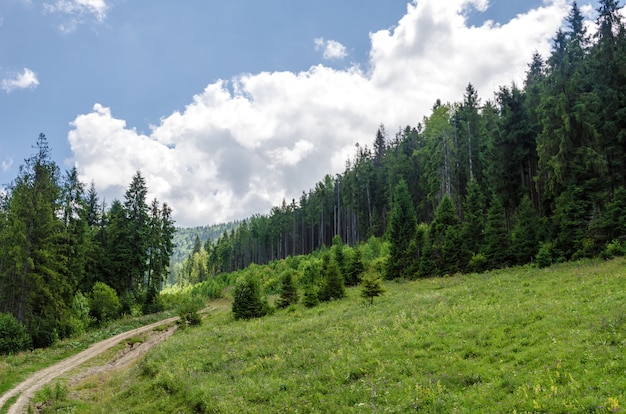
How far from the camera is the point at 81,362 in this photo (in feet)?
87.3

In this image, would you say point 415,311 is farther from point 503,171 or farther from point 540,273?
point 503,171

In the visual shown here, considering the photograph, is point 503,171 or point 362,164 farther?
point 362,164

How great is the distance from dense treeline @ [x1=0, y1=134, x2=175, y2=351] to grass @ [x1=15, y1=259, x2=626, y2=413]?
15.0 m

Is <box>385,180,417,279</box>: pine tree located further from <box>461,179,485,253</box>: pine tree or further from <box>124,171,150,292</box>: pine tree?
<box>124,171,150,292</box>: pine tree

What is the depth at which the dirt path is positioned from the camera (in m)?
18.6

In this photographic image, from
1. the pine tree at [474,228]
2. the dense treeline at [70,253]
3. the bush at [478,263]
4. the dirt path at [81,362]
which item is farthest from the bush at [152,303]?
the bush at [478,263]

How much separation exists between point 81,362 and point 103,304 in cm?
1832

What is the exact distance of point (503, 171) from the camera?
3888cm

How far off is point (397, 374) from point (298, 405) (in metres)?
3.32

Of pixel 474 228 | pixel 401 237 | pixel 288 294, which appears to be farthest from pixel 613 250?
pixel 288 294

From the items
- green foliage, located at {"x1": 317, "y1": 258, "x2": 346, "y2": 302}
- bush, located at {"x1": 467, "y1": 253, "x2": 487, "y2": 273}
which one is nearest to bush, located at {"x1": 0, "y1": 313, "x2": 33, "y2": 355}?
green foliage, located at {"x1": 317, "y1": 258, "x2": 346, "y2": 302}

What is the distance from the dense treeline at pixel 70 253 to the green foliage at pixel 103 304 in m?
0.10

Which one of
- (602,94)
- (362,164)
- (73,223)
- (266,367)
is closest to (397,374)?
(266,367)

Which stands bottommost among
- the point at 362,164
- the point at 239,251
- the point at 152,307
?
the point at 152,307
